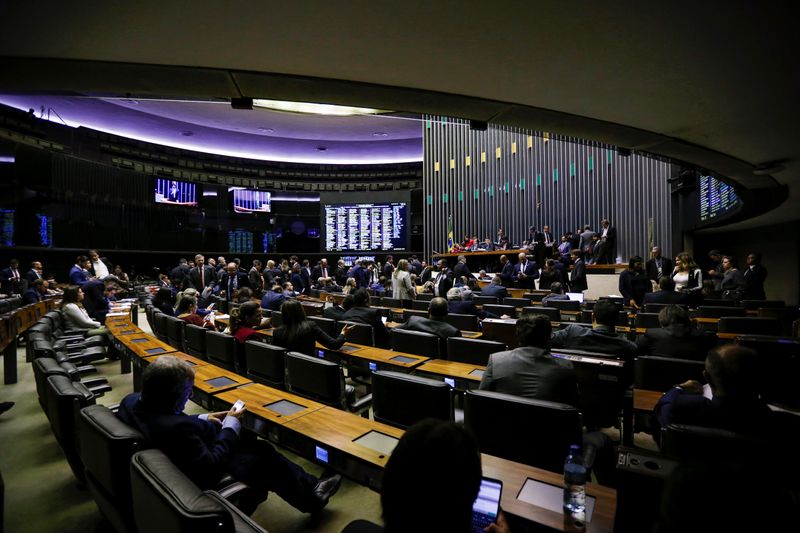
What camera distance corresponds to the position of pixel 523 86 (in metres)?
2.75

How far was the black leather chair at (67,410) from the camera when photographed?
1.76 meters

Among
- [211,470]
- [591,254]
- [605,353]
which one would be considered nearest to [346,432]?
[211,470]

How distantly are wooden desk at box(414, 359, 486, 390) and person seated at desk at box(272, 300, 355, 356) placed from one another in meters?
0.89

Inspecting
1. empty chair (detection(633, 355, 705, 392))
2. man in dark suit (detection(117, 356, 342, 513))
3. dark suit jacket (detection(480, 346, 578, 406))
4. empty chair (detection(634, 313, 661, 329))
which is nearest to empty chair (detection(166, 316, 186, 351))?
man in dark suit (detection(117, 356, 342, 513))

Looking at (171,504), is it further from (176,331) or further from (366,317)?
(176,331)

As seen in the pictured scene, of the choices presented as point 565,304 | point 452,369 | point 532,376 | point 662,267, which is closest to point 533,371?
point 532,376

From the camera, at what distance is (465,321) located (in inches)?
194

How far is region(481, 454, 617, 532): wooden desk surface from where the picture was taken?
Result: 1.16m

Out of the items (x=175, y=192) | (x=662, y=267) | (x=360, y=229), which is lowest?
(x=662, y=267)

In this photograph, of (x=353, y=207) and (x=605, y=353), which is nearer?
(x=605, y=353)

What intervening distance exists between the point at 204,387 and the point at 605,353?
113 inches

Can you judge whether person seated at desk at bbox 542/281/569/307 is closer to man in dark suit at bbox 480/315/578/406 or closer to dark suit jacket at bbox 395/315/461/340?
dark suit jacket at bbox 395/315/461/340

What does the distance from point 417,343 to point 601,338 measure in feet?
5.10

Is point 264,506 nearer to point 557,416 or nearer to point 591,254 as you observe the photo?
point 557,416
